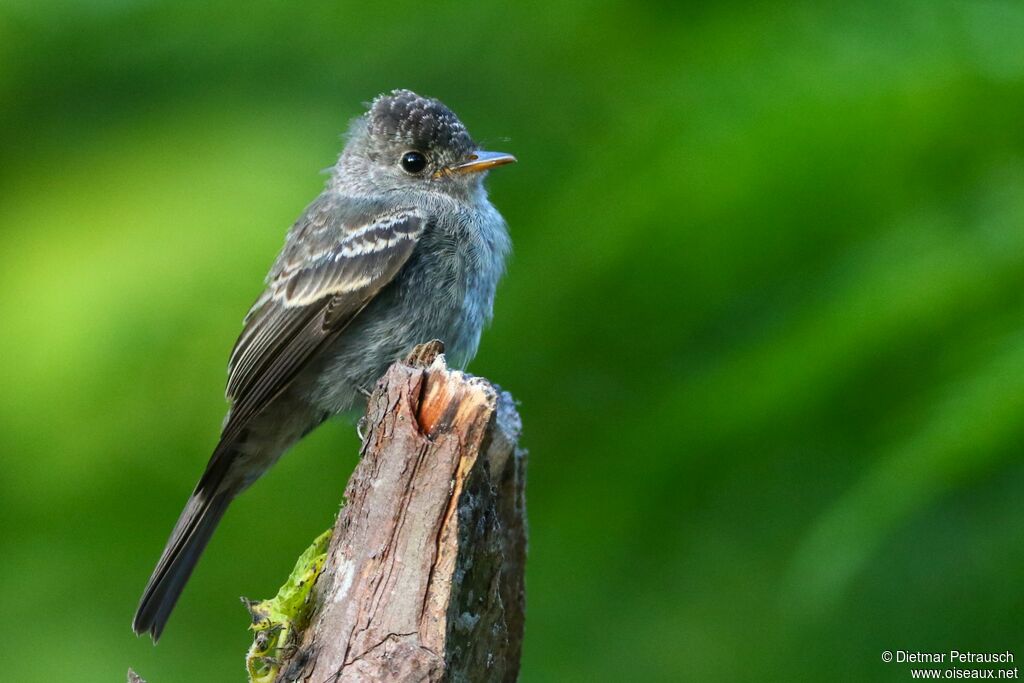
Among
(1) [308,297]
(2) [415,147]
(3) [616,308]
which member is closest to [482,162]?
(2) [415,147]

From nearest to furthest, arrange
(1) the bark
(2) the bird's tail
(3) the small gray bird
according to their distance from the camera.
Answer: (1) the bark, (2) the bird's tail, (3) the small gray bird

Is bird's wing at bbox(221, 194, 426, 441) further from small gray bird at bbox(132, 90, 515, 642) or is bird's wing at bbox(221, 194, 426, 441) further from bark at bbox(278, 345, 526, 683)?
bark at bbox(278, 345, 526, 683)

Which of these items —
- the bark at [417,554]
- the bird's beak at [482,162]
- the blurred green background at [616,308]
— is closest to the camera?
the bark at [417,554]

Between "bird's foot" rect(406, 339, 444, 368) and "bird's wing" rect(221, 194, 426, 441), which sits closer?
"bird's foot" rect(406, 339, 444, 368)

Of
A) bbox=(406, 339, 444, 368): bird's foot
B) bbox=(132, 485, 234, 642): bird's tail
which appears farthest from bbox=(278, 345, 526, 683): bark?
bbox=(132, 485, 234, 642): bird's tail

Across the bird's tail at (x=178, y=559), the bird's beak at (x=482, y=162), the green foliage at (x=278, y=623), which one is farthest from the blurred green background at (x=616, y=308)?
the green foliage at (x=278, y=623)

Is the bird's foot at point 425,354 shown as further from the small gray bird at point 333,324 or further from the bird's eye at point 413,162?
the bird's eye at point 413,162

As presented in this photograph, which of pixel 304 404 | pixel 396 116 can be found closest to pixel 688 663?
pixel 304 404
